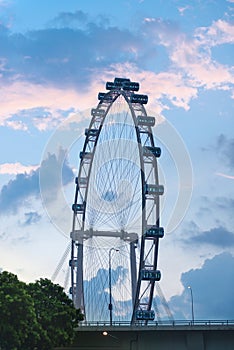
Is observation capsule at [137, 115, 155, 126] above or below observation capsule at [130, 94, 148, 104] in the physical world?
below

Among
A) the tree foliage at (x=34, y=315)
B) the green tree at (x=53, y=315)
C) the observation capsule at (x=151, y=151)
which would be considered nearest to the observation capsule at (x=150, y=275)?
the observation capsule at (x=151, y=151)

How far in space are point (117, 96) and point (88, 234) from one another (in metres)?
23.6

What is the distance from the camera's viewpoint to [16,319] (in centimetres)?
5994

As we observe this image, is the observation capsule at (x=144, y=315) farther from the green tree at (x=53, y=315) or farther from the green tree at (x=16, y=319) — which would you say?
the green tree at (x=16, y=319)

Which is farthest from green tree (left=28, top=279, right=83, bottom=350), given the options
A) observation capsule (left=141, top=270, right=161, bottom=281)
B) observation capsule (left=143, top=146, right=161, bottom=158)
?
observation capsule (left=143, top=146, right=161, bottom=158)

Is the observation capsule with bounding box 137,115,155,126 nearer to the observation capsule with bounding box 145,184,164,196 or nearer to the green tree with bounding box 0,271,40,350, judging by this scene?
the observation capsule with bounding box 145,184,164,196

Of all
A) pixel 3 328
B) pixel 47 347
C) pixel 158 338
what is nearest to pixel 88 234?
pixel 158 338

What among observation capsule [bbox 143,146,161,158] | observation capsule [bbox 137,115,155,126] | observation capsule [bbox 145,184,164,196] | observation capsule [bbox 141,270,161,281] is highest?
observation capsule [bbox 137,115,155,126]

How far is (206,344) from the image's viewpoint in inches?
3177

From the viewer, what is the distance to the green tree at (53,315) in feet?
221

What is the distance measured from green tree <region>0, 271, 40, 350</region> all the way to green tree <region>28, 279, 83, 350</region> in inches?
125

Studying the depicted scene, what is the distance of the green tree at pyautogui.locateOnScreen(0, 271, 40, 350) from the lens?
59.2 meters

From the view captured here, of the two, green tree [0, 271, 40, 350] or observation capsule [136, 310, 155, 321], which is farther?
observation capsule [136, 310, 155, 321]

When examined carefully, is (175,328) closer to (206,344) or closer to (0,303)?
(206,344)
